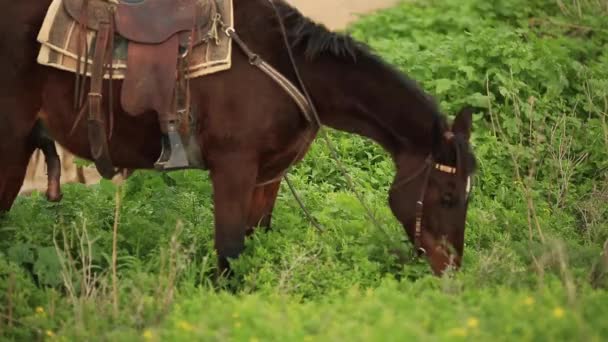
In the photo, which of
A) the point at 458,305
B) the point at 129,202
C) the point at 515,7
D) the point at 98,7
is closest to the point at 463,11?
the point at 515,7

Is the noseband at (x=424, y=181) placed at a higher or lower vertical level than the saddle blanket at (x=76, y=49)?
lower

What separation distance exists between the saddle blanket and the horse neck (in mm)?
503

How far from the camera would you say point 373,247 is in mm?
6895

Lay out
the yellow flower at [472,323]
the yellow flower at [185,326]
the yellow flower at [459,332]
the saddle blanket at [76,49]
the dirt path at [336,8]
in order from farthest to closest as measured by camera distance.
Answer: the dirt path at [336,8]
the saddle blanket at [76,49]
the yellow flower at [185,326]
the yellow flower at [472,323]
the yellow flower at [459,332]

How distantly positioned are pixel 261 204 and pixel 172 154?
0.95 m

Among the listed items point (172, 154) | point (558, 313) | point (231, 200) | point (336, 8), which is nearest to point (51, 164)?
point (172, 154)

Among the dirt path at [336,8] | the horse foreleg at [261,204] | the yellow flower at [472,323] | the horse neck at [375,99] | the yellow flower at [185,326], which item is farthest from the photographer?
the dirt path at [336,8]

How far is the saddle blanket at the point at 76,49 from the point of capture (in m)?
6.32

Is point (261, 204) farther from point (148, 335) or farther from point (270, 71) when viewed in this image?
point (148, 335)

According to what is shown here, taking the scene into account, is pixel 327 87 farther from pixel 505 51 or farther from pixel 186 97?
pixel 505 51

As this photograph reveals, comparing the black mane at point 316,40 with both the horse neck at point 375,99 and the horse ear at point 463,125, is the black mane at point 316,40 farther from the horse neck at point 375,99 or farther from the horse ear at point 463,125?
the horse ear at point 463,125

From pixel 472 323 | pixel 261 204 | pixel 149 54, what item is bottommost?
pixel 261 204

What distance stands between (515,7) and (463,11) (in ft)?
2.22

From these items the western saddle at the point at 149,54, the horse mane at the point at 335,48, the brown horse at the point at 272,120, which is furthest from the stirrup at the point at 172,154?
the horse mane at the point at 335,48
